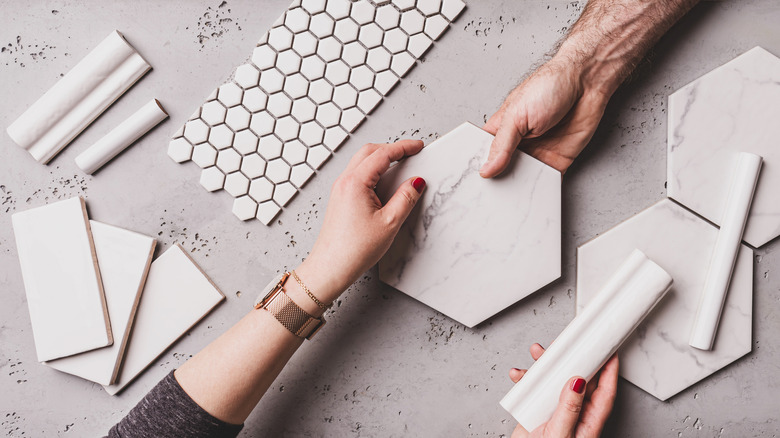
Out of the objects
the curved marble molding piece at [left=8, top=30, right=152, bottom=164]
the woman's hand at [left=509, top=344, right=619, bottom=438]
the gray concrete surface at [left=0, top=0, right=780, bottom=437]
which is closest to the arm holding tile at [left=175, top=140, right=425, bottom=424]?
the gray concrete surface at [left=0, top=0, right=780, bottom=437]

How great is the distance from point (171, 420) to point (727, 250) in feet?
3.42

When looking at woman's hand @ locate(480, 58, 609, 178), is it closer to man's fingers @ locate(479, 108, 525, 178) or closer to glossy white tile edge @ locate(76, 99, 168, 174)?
man's fingers @ locate(479, 108, 525, 178)

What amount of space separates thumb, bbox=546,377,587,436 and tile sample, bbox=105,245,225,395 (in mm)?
668

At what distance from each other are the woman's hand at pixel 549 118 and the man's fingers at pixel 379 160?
5.8 inches

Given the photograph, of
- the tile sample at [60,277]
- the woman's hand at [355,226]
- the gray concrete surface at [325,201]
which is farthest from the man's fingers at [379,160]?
the tile sample at [60,277]

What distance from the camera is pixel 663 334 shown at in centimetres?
92

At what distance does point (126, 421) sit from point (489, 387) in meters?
0.66

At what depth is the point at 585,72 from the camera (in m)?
0.89

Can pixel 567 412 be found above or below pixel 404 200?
below

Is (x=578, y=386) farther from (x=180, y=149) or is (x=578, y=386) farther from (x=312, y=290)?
(x=180, y=149)

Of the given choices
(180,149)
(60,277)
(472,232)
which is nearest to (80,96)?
(180,149)

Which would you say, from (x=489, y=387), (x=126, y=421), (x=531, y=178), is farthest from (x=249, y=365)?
(x=531, y=178)

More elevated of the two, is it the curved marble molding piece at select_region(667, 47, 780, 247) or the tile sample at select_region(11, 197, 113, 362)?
the tile sample at select_region(11, 197, 113, 362)

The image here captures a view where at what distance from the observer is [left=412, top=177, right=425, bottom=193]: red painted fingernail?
0.85 metres
